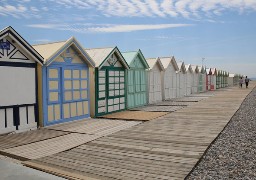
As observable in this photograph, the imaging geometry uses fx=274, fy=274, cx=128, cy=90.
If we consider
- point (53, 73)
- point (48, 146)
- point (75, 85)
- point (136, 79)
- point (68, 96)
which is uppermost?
point (53, 73)

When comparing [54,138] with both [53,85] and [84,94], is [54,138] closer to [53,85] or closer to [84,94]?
[53,85]

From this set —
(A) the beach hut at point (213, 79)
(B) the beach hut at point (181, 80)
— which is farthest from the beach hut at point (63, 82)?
(A) the beach hut at point (213, 79)

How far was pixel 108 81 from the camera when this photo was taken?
46.6 ft

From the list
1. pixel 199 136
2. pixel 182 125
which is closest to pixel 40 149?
pixel 199 136

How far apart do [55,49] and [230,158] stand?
7.51 meters


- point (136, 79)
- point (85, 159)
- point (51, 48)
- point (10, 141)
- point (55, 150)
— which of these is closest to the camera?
point (85, 159)

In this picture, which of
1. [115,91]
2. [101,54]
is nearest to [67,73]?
[101,54]

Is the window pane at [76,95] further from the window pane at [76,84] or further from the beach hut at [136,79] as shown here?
the beach hut at [136,79]

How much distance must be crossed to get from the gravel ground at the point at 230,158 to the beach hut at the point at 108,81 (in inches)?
249

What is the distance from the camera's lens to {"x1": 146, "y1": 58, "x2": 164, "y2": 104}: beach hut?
64.6 ft

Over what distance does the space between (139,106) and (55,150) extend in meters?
11.2

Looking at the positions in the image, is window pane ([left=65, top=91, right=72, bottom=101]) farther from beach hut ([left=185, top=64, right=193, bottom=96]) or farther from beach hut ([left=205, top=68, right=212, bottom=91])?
beach hut ([left=205, top=68, right=212, bottom=91])

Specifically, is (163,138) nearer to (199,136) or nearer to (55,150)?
(199,136)

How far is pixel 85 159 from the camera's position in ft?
20.8
